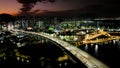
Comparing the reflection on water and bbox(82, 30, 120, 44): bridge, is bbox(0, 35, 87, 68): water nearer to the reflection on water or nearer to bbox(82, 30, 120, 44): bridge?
the reflection on water

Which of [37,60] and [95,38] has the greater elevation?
[37,60]

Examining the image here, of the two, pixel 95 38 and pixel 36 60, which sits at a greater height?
pixel 36 60

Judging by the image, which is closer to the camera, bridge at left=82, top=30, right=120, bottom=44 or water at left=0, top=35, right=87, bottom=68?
water at left=0, top=35, right=87, bottom=68

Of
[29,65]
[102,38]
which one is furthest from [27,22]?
[29,65]

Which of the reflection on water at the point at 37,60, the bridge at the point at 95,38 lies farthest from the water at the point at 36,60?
the bridge at the point at 95,38

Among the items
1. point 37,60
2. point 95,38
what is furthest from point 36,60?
point 95,38

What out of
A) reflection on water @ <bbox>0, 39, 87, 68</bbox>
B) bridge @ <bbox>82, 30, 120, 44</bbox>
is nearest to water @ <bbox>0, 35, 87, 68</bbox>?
reflection on water @ <bbox>0, 39, 87, 68</bbox>

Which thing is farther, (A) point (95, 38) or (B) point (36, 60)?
(A) point (95, 38)

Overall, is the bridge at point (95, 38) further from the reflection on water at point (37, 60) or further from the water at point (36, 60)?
the reflection on water at point (37, 60)

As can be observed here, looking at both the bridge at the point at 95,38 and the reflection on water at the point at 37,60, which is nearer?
the reflection on water at the point at 37,60

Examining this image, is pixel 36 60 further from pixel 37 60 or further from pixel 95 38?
pixel 95 38

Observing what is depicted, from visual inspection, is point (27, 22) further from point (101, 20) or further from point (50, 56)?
point (50, 56)
